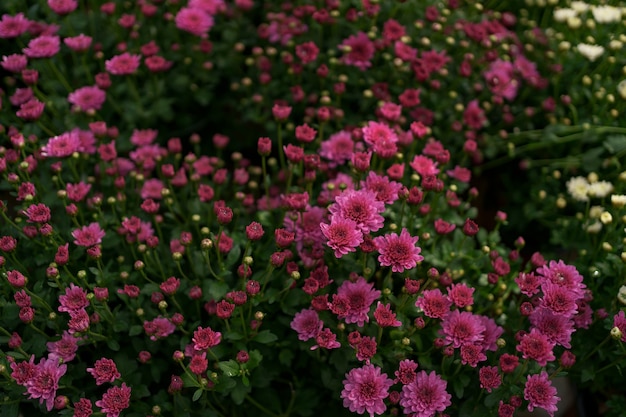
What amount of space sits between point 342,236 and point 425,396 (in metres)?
0.46

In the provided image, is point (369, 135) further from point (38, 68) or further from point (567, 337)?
point (38, 68)

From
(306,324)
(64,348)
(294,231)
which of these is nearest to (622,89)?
(294,231)

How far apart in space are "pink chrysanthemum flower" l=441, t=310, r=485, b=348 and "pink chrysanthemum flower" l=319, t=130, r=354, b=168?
655mm

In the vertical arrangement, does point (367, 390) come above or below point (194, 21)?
below

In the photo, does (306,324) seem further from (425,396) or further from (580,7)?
(580,7)

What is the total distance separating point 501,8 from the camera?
294 cm

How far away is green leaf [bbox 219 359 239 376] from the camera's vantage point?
5.11 ft

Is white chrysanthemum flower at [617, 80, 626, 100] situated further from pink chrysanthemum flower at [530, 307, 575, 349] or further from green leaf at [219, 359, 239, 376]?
green leaf at [219, 359, 239, 376]

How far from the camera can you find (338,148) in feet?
6.64

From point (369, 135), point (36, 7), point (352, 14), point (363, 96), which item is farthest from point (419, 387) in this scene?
point (36, 7)

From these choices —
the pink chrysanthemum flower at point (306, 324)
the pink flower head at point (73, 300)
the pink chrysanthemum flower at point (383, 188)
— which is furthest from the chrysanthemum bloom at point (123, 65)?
the pink chrysanthemum flower at point (306, 324)

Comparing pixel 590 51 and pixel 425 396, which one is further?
pixel 590 51

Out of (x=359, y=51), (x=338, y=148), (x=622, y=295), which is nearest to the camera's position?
(x=622, y=295)

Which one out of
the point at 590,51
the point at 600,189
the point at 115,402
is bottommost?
the point at 115,402
